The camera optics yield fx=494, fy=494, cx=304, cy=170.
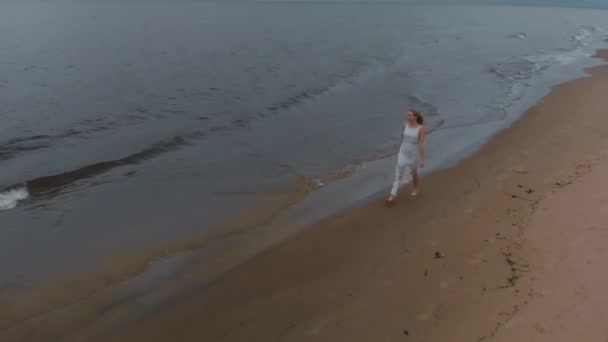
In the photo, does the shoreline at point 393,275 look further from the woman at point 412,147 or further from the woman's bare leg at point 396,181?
the woman at point 412,147

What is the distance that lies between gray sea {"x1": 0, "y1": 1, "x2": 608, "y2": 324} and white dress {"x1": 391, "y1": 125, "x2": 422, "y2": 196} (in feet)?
2.99

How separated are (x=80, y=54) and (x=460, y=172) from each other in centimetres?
2712

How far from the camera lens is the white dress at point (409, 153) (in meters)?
8.71

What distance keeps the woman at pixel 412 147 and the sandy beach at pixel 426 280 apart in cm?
52

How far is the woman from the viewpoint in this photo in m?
8.67

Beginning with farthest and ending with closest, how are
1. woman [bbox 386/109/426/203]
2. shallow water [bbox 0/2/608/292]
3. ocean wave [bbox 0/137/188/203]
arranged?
1. ocean wave [bbox 0/137/188/203]
2. shallow water [bbox 0/2/608/292]
3. woman [bbox 386/109/426/203]

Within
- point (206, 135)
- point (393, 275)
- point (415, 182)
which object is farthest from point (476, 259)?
point (206, 135)

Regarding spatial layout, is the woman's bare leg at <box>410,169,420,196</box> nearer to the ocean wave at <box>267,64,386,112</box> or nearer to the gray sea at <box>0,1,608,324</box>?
the gray sea at <box>0,1,608,324</box>

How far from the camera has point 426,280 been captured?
6105 mm

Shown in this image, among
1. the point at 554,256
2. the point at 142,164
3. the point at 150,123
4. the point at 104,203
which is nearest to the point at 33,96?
the point at 150,123

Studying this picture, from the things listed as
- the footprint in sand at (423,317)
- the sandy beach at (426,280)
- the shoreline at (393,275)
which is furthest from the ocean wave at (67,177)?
the footprint in sand at (423,317)

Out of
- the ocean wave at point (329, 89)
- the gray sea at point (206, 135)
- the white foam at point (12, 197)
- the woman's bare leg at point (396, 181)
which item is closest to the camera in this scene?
the gray sea at point (206, 135)

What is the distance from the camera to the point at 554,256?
6.21 meters

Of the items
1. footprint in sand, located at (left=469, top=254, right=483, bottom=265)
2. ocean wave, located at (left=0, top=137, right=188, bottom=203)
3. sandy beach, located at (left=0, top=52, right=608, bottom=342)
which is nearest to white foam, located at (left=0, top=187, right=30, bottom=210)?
ocean wave, located at (left=0, top=137, right=188, bottom=203)
